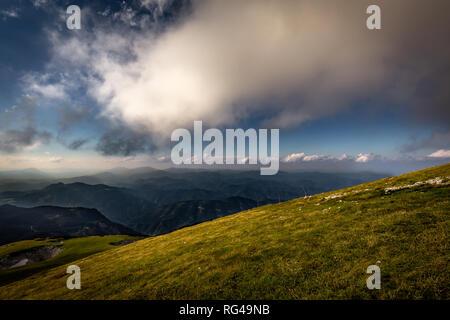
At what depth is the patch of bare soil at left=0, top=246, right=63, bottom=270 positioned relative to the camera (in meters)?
74.3

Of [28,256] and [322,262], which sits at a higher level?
[322,262]

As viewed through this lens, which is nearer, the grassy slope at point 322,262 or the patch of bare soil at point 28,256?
the grassy slope at point 322,262

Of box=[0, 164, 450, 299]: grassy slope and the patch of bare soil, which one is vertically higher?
box=[0, 164, 450, 299]: grassy slope

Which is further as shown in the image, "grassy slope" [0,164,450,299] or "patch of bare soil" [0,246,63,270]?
"patch of bare soil" [0,246,63,270]

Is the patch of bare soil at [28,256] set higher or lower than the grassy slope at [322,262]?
lower

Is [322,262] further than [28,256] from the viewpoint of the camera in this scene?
No

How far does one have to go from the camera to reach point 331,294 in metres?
9.50

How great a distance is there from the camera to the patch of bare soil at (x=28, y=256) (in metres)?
74.3

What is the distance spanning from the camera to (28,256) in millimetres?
83188
